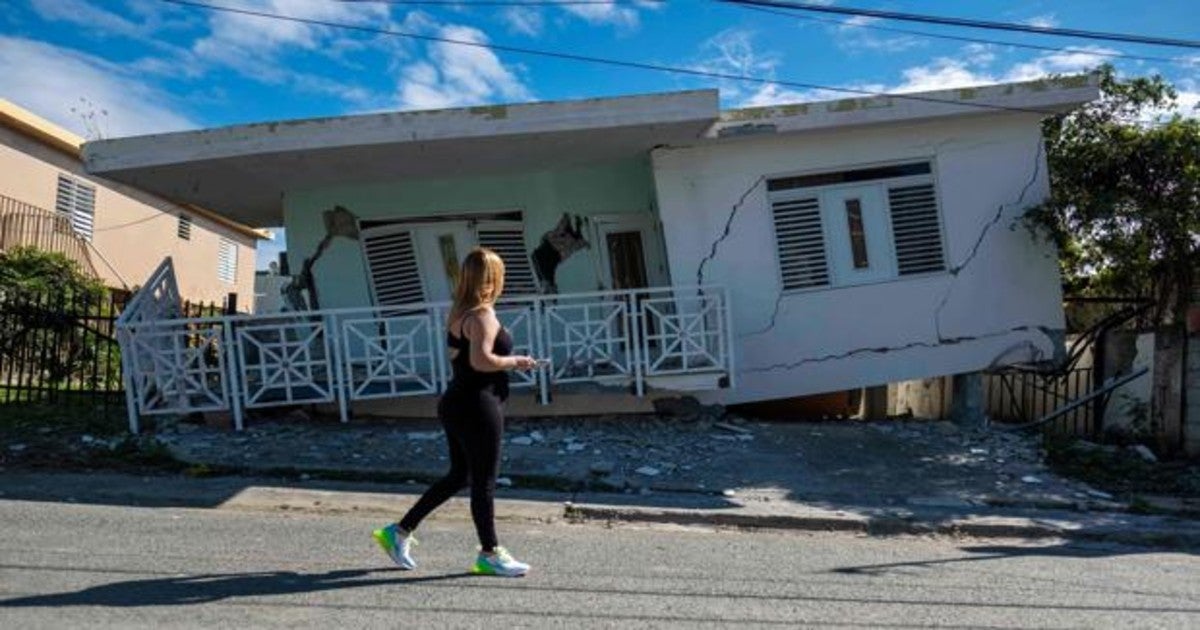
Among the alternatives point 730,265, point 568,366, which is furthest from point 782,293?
point 568,366

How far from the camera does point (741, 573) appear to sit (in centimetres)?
488

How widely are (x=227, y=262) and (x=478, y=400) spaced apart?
22991 mm

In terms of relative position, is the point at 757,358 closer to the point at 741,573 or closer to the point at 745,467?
the point at 745,467

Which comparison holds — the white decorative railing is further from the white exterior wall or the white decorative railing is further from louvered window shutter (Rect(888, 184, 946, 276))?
louvered window shutter (Rect(888, 184, 946, 276))

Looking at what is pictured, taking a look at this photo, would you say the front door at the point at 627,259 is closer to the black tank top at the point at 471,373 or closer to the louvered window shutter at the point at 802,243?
the louvered window shutter at the point at 802,243

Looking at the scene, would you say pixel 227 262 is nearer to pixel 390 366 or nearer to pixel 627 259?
pixel 627 259

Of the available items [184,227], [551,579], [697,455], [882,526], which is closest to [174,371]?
[697,455]

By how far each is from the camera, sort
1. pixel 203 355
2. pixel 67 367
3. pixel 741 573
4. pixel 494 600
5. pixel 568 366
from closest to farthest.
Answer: pixel 494 600
pixel 741 573
pixel 203 355
pixel 568 366
pixel 67 367

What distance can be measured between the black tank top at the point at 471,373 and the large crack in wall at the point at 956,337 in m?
5.17

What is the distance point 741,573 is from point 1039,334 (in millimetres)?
6150

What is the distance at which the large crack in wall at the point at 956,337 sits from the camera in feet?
30.8

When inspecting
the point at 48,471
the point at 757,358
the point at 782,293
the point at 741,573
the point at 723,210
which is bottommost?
the point at 741,573

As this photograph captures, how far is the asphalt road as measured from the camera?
4012 mm

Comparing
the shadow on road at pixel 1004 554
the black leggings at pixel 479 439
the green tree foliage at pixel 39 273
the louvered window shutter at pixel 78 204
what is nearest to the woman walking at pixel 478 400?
the black leggings at pixel 479 439
